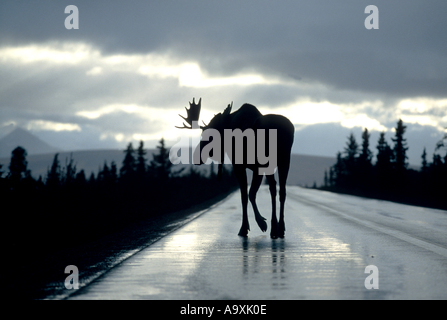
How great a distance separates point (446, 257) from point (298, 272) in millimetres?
3022

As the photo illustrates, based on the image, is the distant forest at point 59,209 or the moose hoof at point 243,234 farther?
the distant forest at point 59,209

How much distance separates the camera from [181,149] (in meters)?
14.8

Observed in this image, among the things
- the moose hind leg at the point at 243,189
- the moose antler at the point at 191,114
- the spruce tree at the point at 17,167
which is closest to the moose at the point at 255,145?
the moose hind leg at the point at 243,189

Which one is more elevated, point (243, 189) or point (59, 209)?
point (243, 189)

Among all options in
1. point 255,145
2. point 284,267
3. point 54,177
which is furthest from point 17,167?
point 284,267

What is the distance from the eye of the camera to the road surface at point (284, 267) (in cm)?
632

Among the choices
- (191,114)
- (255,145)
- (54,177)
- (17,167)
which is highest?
(191,114)

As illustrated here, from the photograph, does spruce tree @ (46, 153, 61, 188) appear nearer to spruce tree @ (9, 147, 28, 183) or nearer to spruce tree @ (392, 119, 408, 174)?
spruce tree @ (9, 147, 28, 183)

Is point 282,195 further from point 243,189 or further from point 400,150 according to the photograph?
point 400,150

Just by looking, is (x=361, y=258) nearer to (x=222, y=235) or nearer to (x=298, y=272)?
(x=298, y=272)

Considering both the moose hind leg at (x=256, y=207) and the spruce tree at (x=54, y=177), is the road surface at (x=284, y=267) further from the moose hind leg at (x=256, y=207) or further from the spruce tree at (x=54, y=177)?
the spruce tree at (x=54, y=177)

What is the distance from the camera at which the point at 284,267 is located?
8.09 meters

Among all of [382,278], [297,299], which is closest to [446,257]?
[382,278]

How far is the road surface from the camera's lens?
6.32 m
